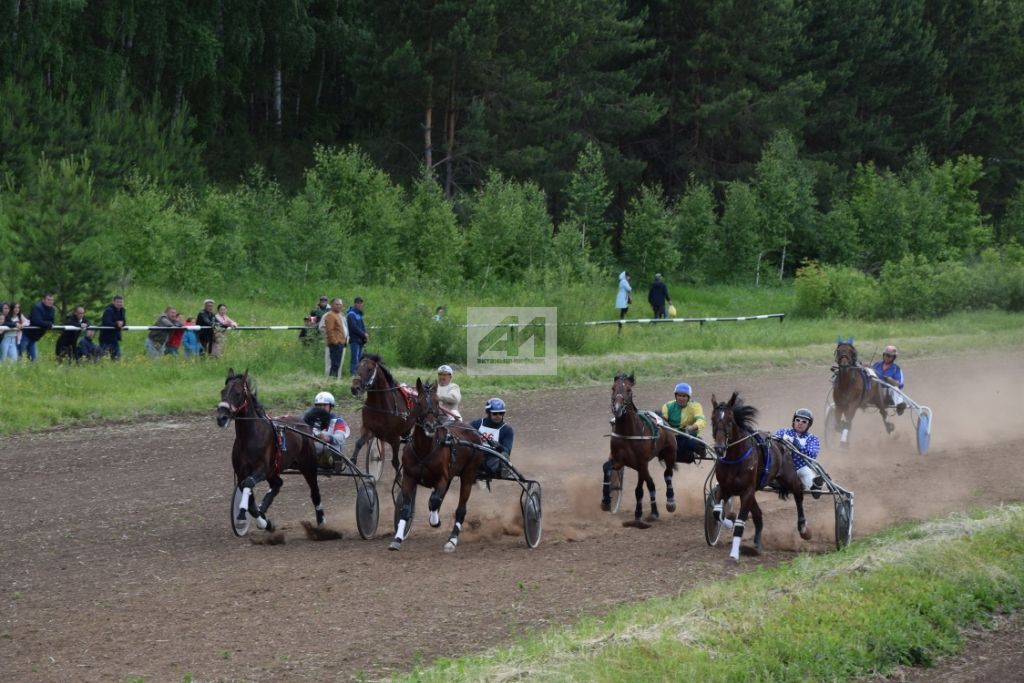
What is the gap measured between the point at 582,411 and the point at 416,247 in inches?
600

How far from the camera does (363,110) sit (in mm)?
49250

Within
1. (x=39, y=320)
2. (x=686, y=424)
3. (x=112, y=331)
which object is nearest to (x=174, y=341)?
(x=112, y=331)

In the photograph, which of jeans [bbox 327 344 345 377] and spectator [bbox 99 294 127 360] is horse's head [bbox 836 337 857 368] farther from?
spectator [bbox 99 294 127 360]

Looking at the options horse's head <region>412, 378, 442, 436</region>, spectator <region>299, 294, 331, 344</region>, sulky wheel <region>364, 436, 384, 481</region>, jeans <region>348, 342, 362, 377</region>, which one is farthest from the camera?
spectator <region>299, 294, 331, 344</region>

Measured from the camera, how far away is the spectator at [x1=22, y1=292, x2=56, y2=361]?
791 inches

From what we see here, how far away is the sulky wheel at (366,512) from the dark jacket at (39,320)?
9675 millimetres

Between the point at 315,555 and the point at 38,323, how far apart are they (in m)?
10.4

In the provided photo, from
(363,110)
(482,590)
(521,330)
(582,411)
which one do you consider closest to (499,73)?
(363,110)

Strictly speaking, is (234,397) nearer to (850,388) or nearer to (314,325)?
(850,388)

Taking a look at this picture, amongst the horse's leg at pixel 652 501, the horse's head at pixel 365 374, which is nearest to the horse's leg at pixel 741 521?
the horse's leg at pixel 652 501

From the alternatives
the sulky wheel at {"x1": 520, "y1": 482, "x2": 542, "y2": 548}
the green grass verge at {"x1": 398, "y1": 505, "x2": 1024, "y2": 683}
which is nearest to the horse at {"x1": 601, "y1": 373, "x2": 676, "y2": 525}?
the sulky wheel at {"x1": 520, "y1": 482, "x2": 542, "y2": 548}

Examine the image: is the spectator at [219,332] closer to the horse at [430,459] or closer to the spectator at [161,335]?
the spectator at [161,335]

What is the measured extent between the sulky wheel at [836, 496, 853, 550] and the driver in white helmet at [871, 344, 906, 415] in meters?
6.30

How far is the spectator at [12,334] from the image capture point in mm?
19609
